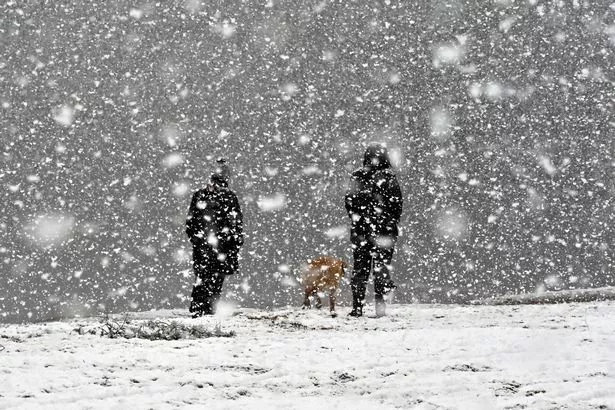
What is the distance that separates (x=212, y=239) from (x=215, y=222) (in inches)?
8.7

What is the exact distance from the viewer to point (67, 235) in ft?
135

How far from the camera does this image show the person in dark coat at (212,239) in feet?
32.5

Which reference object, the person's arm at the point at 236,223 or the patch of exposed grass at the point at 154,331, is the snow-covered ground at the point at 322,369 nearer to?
the patch of exposed grass at the point at 154,331

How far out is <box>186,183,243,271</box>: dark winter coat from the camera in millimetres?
9930

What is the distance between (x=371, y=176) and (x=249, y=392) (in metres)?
4.73

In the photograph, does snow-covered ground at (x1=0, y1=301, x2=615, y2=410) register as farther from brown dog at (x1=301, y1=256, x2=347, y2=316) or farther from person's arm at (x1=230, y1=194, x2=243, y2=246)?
Answer: brown dog at (x1=301, y1=256, x2=347, y2=316)

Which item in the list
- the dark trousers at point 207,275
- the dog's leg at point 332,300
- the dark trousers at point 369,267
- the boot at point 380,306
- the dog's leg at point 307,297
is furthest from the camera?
the dog's leg at point 307,297

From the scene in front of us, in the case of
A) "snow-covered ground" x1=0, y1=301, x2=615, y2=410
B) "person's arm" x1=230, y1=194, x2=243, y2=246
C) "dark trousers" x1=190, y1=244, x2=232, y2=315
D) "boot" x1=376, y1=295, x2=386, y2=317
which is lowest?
"snow-covered ground" x1=0, y1=301, x2=615, y2=410

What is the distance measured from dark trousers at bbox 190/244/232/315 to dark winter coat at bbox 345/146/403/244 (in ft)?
5.80

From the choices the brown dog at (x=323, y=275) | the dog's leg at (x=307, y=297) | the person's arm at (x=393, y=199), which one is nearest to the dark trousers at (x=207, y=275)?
the brown dog at (x=323, y=275)

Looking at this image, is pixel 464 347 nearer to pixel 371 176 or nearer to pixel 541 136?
pixel 371 176

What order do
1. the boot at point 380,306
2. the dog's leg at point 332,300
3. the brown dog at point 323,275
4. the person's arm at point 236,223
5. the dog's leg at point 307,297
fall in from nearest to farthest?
the boot at point 380,306, the person's arm at point 236,223, the dog's leg at point 332,300, the brown dog at point 323,275, the dog's leg at point 307,297

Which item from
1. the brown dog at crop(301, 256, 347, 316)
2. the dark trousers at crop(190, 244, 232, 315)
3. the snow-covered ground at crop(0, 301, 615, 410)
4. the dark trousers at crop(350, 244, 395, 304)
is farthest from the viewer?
the brown dog at crop(301, 256, 347, 316)

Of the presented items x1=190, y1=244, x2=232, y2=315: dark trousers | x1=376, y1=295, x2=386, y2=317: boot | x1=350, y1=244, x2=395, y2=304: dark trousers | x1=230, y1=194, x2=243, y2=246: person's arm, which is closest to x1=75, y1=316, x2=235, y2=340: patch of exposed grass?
x1=190, y1=244, x2=232, y2=315: dark trousers
